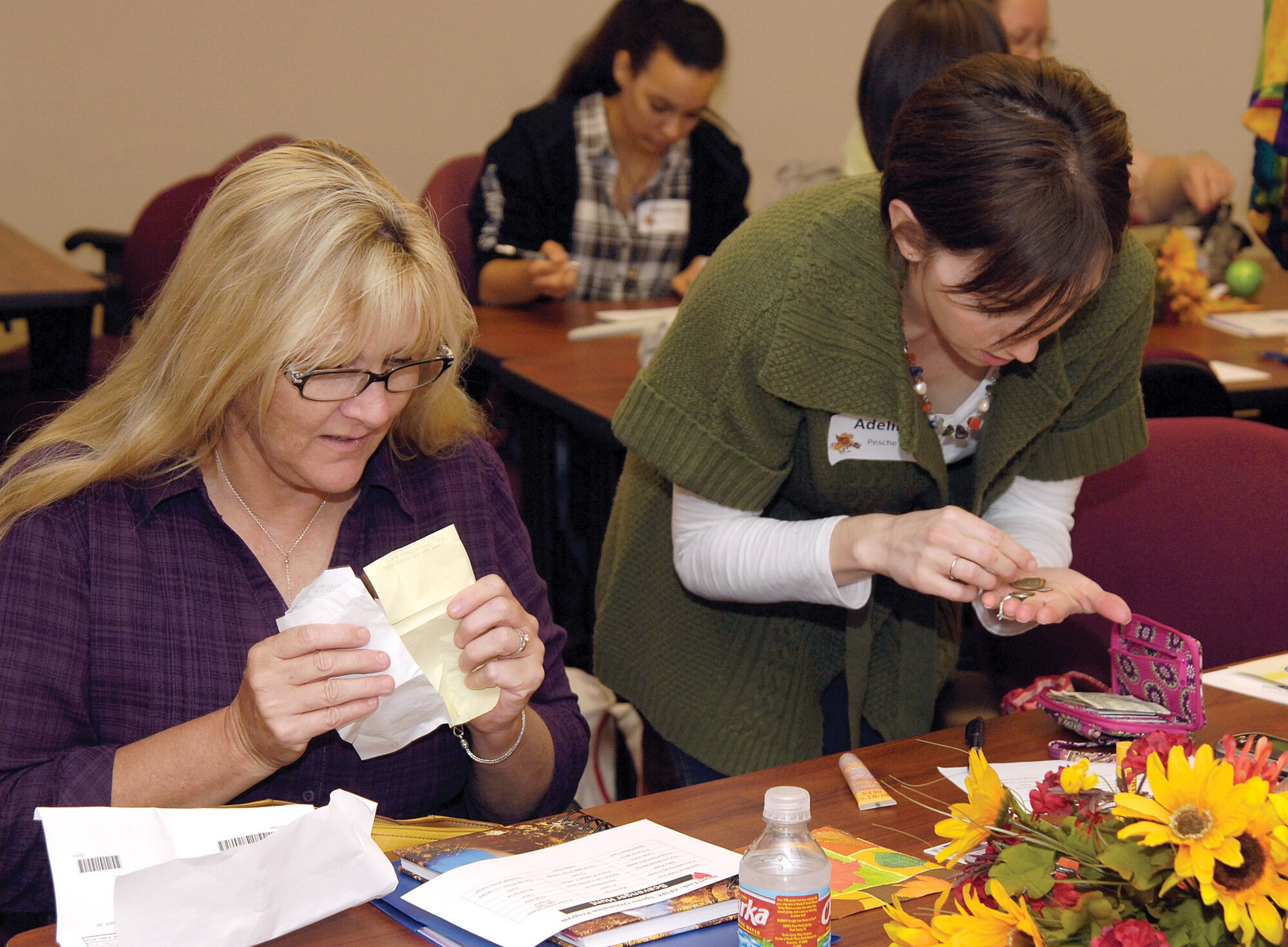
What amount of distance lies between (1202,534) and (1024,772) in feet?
2.59

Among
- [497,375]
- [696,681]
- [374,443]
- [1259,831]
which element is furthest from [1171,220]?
[1259,831]

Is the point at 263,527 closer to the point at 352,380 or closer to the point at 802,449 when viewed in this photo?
the point at 352,380

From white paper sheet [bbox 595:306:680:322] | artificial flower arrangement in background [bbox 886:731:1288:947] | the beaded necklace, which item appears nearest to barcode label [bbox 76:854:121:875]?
artificial flower arrangement in background [bbox 886:731:1288:947]

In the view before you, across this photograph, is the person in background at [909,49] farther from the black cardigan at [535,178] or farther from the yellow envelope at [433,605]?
the black cardigan at [535,178]

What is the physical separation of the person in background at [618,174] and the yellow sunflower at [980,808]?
2840 millimetres

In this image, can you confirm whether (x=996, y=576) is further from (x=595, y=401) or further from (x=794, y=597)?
(x=595, y=401)

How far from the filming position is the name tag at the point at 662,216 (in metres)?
3.92

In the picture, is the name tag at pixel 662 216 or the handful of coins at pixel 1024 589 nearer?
the handful of coins at pixel 1024 589

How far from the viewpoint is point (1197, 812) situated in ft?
2.59

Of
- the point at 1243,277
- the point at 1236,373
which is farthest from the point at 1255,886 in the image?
the point at 1243,277

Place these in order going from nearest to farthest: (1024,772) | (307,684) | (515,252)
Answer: (307,684) < (1024,772) < (515,252)

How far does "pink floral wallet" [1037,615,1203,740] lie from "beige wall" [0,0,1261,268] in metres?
4.18

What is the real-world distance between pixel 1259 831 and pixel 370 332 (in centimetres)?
99

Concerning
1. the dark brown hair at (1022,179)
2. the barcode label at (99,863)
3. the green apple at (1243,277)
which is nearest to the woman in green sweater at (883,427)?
the dark brown hair at (1022,179)
